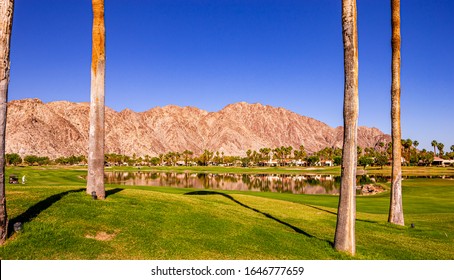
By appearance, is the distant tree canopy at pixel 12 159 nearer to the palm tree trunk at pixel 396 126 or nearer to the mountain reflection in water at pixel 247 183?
the mountain reflection in water at pixel 247 183

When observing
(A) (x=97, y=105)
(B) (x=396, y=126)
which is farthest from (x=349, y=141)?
(A) (x=97, y=105)

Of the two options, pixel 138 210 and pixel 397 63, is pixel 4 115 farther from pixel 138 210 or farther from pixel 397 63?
pixel 397 63

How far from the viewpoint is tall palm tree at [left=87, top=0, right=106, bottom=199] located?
15.0m

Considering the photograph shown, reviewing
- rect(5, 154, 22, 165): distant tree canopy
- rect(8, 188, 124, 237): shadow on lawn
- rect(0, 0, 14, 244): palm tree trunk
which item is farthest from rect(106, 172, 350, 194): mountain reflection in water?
rect(5, 154, 22, 165): distant tree canopy

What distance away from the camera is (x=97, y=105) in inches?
598

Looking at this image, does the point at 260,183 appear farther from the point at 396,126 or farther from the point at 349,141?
the point at 349,141

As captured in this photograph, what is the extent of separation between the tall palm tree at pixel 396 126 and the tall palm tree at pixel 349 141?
8683 millimetres

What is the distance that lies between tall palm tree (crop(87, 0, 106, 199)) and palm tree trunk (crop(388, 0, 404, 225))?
602 inches

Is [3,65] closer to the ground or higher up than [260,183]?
higher up

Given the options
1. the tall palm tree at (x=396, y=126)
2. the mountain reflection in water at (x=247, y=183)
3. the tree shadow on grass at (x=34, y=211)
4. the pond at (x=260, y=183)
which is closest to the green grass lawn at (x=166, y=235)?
the tree shadow on grass at (x=34, y=211)

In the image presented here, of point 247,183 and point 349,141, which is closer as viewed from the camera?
point 349,141

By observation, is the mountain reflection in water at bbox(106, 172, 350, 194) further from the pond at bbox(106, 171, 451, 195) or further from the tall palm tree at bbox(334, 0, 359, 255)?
the tall palm tree at bbox(334, 0, 359, 255)

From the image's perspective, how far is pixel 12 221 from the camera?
10.6 metres

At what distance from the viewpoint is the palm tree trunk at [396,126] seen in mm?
19406
